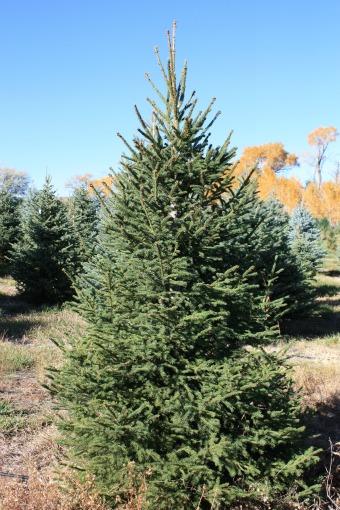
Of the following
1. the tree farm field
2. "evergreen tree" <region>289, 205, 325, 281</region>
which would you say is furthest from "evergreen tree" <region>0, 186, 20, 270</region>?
"evergreen tree" <region>289, 205, 325, 281</region>

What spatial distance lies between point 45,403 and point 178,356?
3651 mm

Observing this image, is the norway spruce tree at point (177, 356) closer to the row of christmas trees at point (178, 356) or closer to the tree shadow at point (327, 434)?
the row of christmas trees at point (178, 356)

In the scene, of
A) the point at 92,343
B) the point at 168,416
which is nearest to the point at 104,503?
the point at 168,416

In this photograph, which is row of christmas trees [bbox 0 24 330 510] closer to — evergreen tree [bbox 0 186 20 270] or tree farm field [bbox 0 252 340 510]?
tree farm field [bbox 0 252 340 510]

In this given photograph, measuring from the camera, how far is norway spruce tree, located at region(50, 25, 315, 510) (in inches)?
130

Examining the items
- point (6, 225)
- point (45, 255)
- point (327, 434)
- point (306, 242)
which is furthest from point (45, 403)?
point (6, 225)

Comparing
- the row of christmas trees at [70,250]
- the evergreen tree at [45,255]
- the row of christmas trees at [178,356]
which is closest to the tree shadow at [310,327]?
the row of christmas trees at [70,250]

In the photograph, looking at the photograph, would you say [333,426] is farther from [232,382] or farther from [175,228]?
[175,228]

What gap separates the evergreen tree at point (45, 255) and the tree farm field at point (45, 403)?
1.20m

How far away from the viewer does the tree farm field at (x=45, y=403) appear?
3.58 metres

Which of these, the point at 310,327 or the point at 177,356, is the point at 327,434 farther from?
the point at 310,327

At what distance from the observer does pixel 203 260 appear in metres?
3.83

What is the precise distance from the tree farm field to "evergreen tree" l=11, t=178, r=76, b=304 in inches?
47.1

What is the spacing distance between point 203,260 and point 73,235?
40.8 feet
